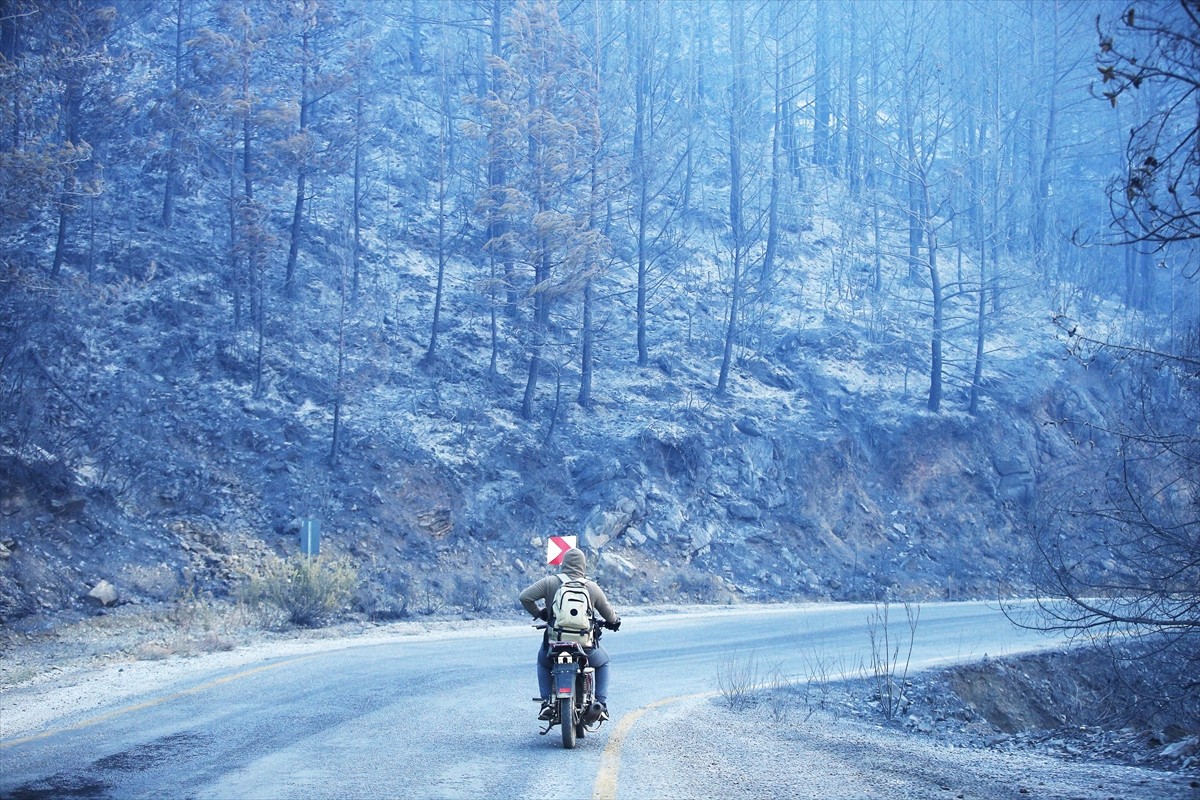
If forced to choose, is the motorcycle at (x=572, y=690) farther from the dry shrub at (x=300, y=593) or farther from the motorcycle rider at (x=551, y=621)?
the dry shrub at (x=300, y=593)

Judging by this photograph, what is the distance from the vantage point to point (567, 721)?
827cm

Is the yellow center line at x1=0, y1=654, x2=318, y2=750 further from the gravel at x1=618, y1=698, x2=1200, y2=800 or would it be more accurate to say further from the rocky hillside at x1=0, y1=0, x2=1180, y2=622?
the rocky hillside at x1=0, y1=0, x2=1180, y2=622

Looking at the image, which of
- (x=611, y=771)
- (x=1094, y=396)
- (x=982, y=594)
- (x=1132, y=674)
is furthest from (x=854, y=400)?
(x=611, y=771)

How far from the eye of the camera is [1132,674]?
1555cm

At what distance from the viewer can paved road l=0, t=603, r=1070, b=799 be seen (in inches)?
270

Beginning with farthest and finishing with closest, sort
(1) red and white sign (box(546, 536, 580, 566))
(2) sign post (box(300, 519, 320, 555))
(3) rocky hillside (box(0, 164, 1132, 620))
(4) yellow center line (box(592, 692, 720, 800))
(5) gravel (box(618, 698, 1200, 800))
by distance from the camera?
1. (3) rocky hillside (box(0, 164, 1132, 620))
2. (2) sign post (box(300, 519, 320, 555))
3. (1) red and white sign (box(546, 536, 580, 566))
4. (5) gravel (box(618, 698, 1200, 800))
5. (4) yellow center line (box(592, 692, 720, 800))

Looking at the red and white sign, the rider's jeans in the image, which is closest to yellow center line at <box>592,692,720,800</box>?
the rider's jeans

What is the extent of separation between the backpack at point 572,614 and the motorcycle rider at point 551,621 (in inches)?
3.9

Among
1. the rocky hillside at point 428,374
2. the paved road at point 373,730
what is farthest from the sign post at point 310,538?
the paved road at point 373,730

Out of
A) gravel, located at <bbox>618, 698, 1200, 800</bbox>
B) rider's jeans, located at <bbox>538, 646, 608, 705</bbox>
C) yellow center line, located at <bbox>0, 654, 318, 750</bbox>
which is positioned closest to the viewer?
gravel, located at <bbox>618, 698, 1200, 800</bbox>

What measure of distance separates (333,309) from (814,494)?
16912 millimetres

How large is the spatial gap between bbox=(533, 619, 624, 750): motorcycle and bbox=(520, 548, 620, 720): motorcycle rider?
0.07 meters

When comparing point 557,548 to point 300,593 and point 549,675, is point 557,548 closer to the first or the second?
point 549,675

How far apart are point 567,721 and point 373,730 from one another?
2.08 metres
